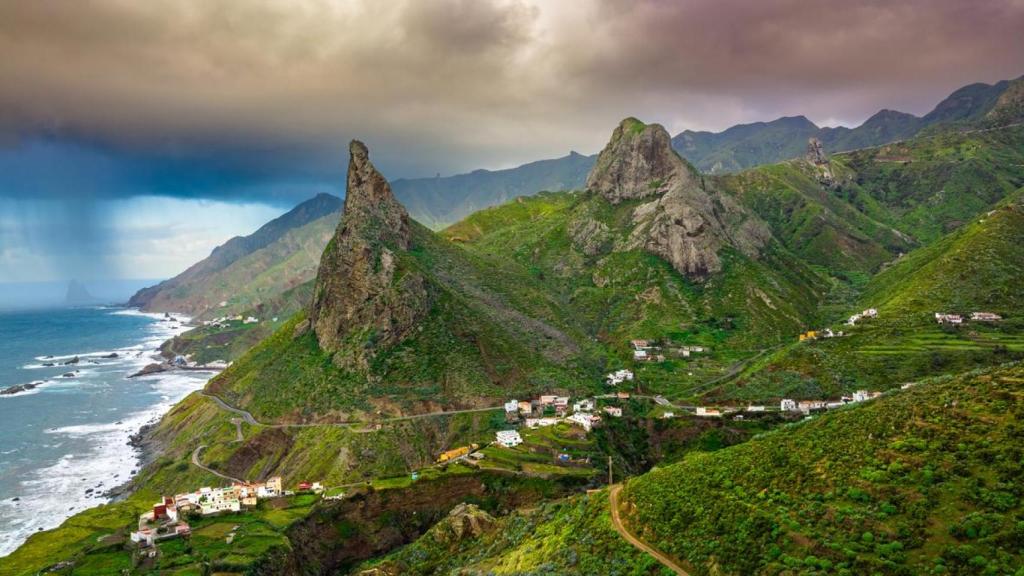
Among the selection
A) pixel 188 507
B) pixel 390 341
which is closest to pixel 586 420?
pixel 390 341

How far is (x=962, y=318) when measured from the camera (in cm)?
14212

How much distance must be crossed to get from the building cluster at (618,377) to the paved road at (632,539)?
289 feet

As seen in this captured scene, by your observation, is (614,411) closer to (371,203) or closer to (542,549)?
(542,549)

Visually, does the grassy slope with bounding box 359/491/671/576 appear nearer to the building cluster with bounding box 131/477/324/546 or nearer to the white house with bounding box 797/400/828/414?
the building cluster with bounding box 131/477/324/546

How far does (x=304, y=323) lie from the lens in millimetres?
176875

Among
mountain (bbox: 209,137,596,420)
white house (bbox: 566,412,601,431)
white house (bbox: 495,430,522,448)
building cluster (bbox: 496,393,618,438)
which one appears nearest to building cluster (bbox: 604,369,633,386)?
mountain (bbox: 209,137,596,420)

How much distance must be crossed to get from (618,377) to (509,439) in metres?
49.2

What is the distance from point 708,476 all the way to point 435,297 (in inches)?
4643

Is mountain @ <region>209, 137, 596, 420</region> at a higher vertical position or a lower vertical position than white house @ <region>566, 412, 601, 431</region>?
higher

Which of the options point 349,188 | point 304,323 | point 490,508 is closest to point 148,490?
point 304,323

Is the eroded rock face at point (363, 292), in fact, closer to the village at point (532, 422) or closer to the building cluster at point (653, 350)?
the village at point (532, 422)

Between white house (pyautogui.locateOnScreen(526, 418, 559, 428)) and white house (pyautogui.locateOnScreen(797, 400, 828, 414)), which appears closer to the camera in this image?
white house (pyautogui.locateOnScreen(797, 400, 828, 414))

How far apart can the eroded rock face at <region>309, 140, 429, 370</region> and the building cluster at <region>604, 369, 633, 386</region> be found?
54430mm

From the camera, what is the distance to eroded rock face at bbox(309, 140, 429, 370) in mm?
156625
